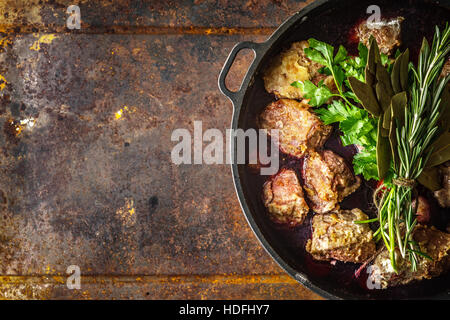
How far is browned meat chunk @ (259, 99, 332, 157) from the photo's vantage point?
1737mm

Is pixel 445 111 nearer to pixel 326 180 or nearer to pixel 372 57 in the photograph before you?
pixel 372 57

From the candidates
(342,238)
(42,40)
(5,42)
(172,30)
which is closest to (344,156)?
(342,238)

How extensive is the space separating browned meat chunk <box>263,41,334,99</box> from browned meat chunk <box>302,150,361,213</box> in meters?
0.33

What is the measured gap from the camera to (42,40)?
202 cm

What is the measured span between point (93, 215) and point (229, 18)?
1333 millimetres

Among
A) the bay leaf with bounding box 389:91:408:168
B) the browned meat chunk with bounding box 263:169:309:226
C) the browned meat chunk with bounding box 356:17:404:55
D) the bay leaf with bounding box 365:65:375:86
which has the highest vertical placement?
the browned meat chunk with bounding box 356:17:404:55

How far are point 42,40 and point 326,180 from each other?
1724 millimetres

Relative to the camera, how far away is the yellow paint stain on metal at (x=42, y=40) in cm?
202

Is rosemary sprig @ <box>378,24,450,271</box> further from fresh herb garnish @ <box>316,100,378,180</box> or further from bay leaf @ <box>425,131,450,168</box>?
fresh herb garnish @ <box>316,100,378,180</box>

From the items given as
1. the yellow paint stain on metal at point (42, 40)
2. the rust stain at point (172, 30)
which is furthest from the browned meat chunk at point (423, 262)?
the yellow paint stain on metal at point (42, 40)

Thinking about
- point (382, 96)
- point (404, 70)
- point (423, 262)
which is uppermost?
point (404, 70)

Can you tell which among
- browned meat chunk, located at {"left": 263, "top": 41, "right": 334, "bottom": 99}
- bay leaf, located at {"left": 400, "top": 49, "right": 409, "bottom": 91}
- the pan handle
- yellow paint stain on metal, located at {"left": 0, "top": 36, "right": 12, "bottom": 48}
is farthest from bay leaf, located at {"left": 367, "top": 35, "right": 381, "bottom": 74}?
yellow paint stain on metal, located at {"left": 0, "top": 36, "right": 12, "bottom": 48}
